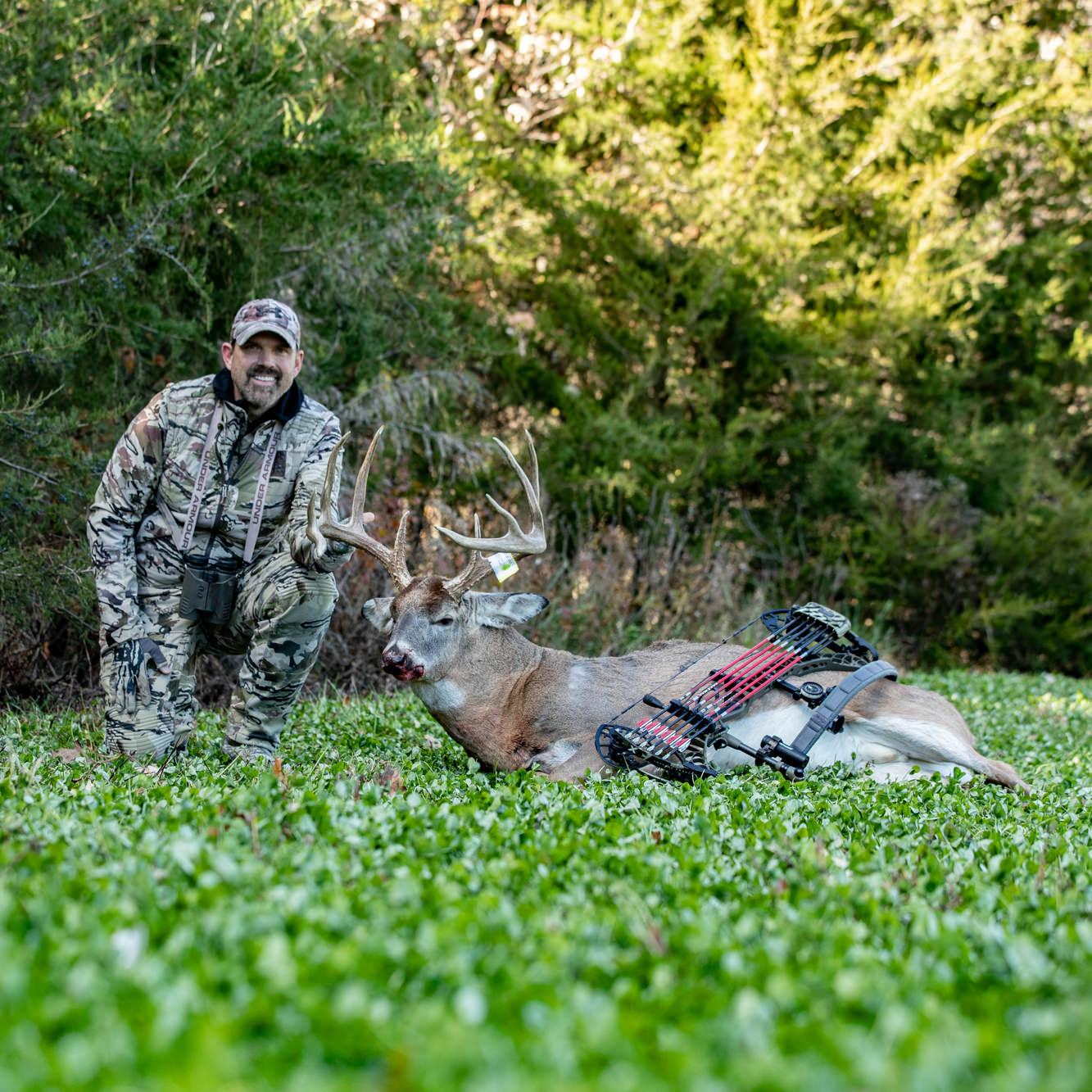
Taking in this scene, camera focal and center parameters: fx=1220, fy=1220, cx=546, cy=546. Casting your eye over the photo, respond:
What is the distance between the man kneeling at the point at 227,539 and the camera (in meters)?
5.94

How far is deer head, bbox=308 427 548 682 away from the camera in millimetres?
5820

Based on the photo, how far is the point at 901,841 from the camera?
4.03 meters

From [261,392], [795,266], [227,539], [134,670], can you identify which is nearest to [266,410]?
[261,392]

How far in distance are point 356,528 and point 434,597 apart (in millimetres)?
511

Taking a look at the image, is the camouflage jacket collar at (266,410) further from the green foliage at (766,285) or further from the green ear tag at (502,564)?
the green foliage at (766,285)

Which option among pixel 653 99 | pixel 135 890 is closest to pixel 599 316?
pixel 653 99

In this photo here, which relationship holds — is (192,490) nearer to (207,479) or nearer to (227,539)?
(207,479)

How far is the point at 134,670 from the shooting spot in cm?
577

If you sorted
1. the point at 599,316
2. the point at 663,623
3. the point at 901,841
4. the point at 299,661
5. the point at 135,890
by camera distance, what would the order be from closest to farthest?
the point at 135,890 < the point at 901,841 < the point at 299,661 < the point at 663,623 < the point at 599,316

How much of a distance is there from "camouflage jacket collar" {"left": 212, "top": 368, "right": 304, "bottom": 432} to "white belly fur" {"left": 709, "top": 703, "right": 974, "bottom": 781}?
8.96 ft

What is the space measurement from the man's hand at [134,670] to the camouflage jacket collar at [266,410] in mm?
1256

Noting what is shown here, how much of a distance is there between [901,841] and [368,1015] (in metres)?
2.50

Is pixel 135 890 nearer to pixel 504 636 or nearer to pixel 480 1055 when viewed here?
pixel 480 1055

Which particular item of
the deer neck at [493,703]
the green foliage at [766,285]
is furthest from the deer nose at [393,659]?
the green foliage at [766,285]
